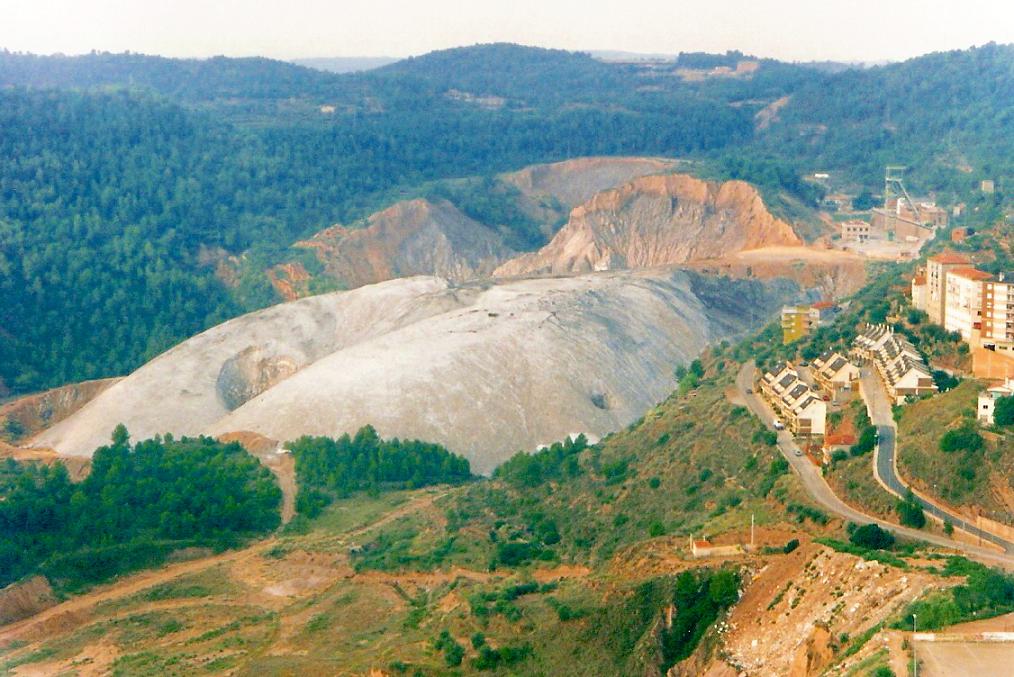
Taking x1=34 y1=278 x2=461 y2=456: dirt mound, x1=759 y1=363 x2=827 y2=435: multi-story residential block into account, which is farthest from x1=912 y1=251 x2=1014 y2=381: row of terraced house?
x1=34 y1=278 x2=461 y2=456: dirt mound

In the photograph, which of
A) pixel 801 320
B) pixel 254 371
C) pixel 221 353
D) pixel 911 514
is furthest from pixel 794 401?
pixel 221 353

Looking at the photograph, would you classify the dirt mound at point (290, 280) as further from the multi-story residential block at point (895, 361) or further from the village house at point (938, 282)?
the village house at point (938, 282)

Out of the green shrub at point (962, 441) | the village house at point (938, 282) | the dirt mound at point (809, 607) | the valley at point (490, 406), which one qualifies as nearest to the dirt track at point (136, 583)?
the valley at point (490, 406)

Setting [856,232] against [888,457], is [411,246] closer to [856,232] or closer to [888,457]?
[856,232]

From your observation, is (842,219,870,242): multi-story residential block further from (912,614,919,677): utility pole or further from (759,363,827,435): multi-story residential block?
(912,614,919,677): utility pole

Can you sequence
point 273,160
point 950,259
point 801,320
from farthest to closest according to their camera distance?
point 273,160 → point 801,320 → point 950,259

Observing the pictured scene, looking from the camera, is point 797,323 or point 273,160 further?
point 273,160
